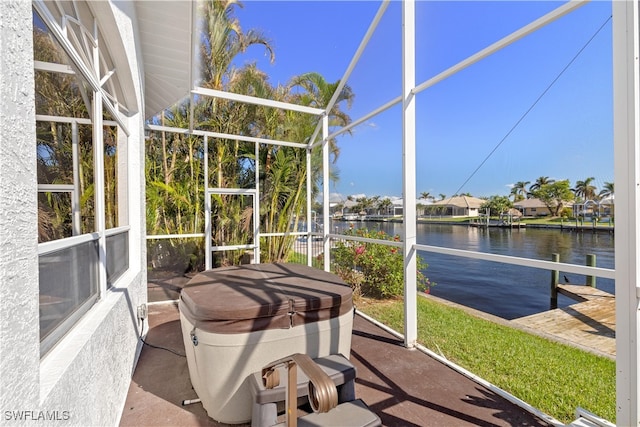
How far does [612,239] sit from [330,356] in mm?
1992

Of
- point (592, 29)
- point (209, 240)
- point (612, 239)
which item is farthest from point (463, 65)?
point (209, 240)

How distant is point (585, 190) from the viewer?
76.0 inches

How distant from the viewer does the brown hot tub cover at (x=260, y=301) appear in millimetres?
2012

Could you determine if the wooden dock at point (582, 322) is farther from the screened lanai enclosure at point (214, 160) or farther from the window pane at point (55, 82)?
the window pane at point (55, 82)

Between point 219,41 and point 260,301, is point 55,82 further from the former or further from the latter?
point 219,41

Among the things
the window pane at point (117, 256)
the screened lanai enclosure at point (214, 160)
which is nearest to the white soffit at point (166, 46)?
the screened lanai enclosure at point (214, 160)

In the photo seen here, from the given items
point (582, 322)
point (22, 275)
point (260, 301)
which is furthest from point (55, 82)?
point (582, 322)

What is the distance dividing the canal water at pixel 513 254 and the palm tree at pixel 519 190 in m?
0.27

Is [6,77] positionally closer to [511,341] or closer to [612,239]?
[612,239]

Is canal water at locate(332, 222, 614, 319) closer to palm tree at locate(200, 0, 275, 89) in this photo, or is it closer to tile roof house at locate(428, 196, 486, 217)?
tile roof house at locate(428, 196, 486, 217)

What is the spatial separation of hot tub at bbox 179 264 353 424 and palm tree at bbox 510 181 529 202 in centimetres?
160

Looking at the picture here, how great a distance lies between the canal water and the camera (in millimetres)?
1955

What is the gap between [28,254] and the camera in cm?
89

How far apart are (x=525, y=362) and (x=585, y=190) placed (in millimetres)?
2358
